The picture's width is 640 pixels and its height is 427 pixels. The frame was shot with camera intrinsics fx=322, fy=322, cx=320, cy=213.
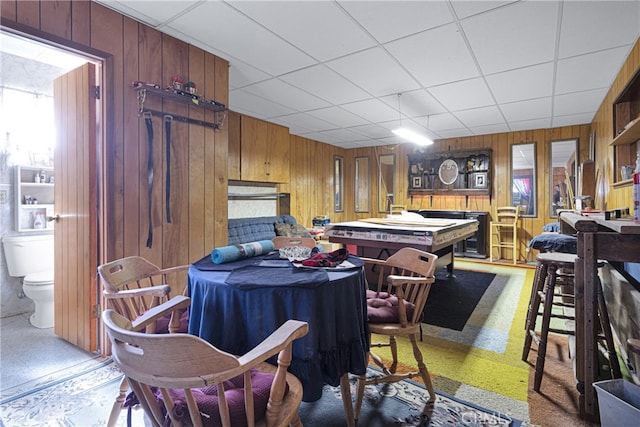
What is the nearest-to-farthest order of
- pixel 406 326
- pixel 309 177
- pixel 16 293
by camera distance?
pixel 406 326, pixel 16 293, pixel 309 177

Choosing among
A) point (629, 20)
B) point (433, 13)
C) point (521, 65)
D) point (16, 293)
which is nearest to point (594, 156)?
point (521, 65)

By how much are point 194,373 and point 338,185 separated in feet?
23.6

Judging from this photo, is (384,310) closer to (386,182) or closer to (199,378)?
(199,378)

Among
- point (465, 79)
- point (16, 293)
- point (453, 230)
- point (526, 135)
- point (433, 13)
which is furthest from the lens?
point (526, 135)

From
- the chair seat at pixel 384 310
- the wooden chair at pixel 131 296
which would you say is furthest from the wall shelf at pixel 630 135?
the wooden chair at pixel 131 296

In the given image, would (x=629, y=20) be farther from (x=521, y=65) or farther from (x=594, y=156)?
(x=594, y=156)

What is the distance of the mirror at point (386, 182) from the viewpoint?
24.4 ft

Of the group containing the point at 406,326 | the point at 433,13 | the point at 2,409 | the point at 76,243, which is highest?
the point at 433,13

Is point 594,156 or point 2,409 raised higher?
point 594,156

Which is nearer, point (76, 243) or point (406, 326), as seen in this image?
point (406, 326)

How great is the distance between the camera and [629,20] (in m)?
2.39

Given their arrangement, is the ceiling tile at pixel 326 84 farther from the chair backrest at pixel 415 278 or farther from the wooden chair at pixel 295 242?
the chair backrest at pixel 415 278

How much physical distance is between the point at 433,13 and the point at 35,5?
2493mm

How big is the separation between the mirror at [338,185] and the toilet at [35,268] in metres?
5.53
